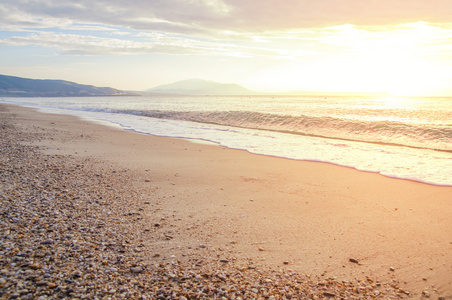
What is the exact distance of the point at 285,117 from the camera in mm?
22391

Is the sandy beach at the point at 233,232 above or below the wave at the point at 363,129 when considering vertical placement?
below

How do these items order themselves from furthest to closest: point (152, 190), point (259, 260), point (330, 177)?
point (330, 177), point (152, 190), point (259, 260)

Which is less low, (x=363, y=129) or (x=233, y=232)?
(x=363, y=129)

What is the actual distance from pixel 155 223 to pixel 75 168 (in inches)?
151

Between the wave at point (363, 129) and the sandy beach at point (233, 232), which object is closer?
the sandy beach at point (233, 232)

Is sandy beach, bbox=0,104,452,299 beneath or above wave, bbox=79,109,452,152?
beneath

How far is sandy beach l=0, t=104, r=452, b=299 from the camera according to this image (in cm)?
286

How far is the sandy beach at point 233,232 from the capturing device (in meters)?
2.86

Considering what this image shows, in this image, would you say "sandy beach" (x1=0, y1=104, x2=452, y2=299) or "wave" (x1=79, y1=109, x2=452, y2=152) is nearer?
"sandy beach" (x1=0, y1=104, x2=452, y2=299)

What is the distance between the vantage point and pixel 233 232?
4.05 m

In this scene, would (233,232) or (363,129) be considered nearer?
(233,232)

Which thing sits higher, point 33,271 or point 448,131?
point 448,131

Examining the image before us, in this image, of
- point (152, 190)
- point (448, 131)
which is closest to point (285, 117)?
point (448, 131)

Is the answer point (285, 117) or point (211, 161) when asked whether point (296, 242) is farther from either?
point (285, 117)
